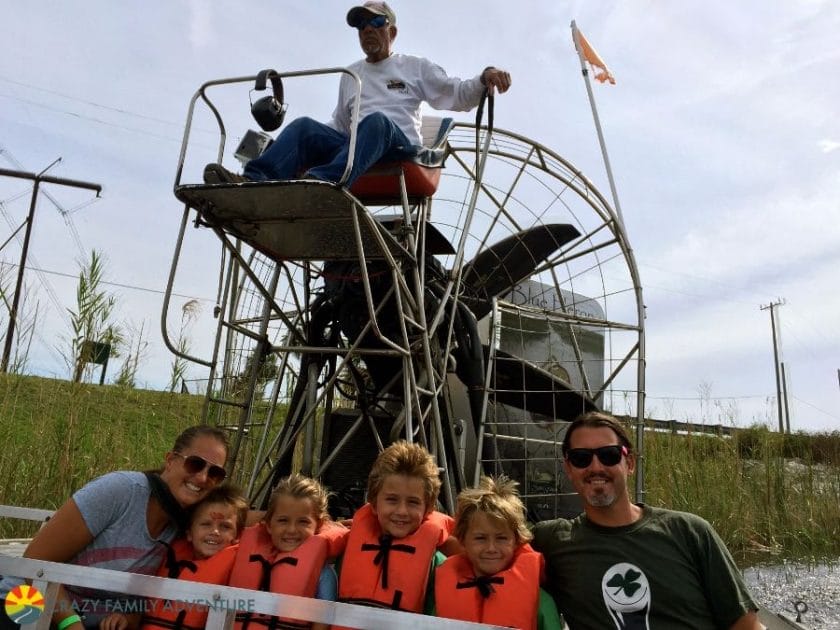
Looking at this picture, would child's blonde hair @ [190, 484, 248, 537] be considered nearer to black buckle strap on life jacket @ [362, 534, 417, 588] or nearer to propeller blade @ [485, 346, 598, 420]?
black buckle strap on life jacket @ [362, 534, 417, 588]

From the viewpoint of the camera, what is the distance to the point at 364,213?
3148mm

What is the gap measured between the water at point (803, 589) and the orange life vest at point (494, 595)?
2726 mm

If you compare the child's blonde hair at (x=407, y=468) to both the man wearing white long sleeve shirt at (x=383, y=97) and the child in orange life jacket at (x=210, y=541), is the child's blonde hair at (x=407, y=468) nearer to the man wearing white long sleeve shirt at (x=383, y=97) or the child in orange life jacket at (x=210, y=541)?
the child in orange life jacket at (x=210, y=541)

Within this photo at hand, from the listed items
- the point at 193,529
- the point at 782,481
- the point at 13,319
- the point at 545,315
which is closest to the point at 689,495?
the point at 782,481

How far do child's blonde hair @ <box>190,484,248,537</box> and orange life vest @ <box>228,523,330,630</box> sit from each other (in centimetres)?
13

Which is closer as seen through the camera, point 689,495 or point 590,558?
point 590,558

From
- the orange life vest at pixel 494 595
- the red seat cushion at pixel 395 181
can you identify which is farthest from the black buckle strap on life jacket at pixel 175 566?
the red seat cushion at pixel 395 181

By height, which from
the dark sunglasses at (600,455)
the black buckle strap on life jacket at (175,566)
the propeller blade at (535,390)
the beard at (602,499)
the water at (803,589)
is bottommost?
the water at (803,589)

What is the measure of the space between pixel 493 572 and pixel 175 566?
3.71 feet

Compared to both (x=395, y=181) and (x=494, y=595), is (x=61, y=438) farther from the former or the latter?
(x=494, y=595)

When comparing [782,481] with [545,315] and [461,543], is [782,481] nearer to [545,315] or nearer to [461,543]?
[545,315]

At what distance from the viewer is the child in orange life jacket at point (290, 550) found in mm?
2334

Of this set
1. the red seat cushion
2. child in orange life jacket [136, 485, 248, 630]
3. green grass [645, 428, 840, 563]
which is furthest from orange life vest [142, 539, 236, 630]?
green grass [645, 428, 840, 563]

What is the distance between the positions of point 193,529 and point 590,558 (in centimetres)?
144
